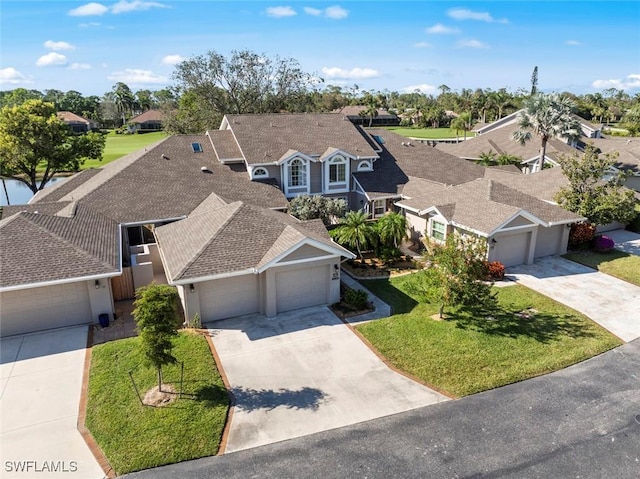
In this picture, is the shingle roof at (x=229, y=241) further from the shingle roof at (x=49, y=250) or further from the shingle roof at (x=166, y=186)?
the shingle roof at (x=166, y=186)

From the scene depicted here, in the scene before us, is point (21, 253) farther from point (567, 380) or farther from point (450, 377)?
point (567, 380)

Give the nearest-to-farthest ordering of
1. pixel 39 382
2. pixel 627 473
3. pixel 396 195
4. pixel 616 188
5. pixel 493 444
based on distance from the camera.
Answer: pixel 627 473, pixel 493 444, pixel 39 382, pixel 616 188, pixel 396 195

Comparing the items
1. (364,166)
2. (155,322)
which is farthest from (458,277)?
(364,166)

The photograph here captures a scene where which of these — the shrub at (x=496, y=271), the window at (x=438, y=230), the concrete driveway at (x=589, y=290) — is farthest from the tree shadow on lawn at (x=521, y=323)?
→ the window at (x=438, y=230)

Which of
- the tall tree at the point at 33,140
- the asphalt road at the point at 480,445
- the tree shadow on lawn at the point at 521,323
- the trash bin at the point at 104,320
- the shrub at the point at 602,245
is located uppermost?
the tall tree at the point at 33,140

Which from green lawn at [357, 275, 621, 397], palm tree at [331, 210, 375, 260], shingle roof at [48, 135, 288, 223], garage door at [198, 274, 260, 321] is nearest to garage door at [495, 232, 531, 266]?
green lawn at [357, 275, 621, 397]

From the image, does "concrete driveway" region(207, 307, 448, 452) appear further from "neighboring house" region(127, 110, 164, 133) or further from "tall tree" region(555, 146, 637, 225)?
"neighboring house" region(127, 110, 164, 133)

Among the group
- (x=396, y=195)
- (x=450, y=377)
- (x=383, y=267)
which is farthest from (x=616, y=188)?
(x=450, y=377)
